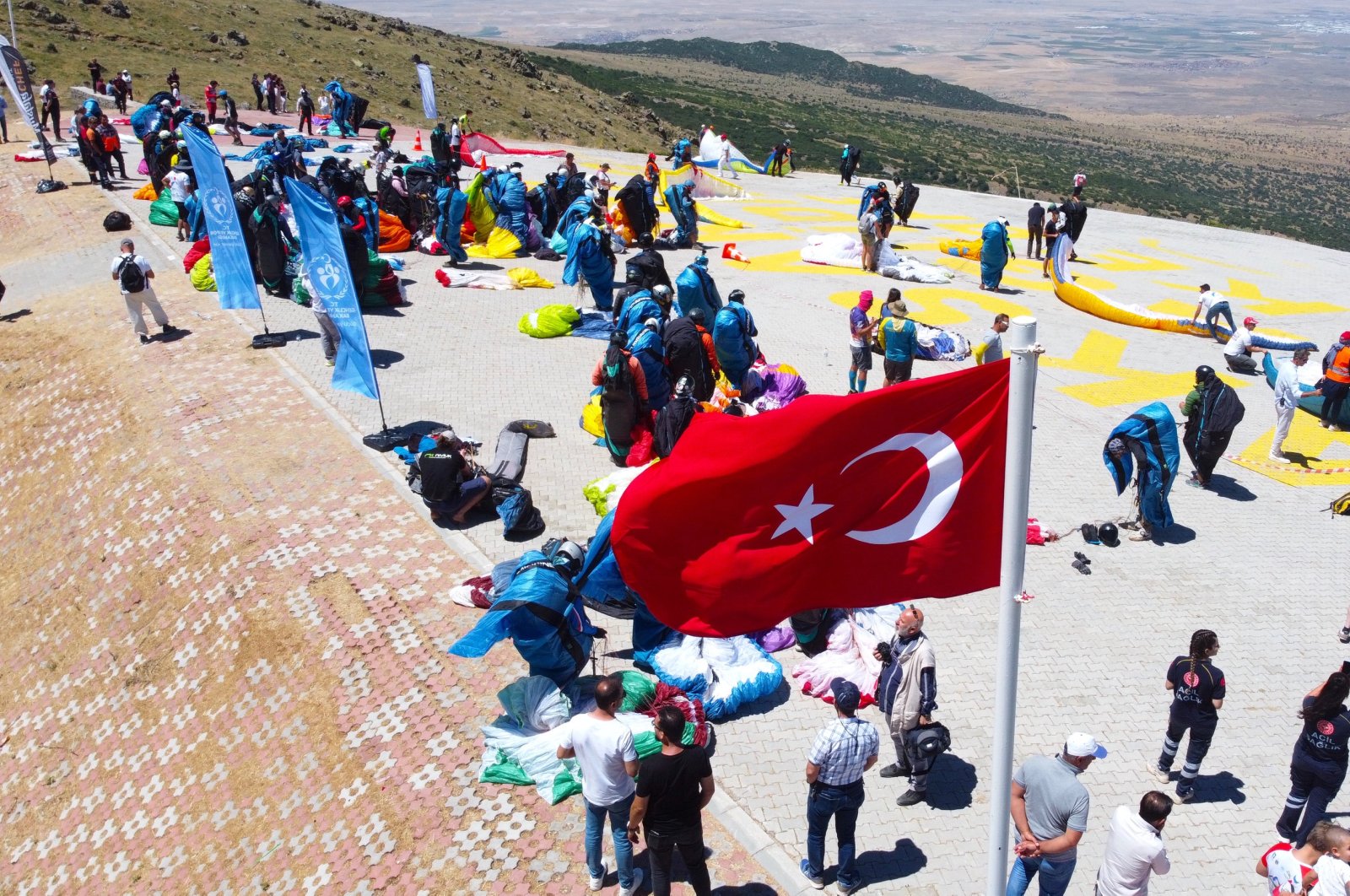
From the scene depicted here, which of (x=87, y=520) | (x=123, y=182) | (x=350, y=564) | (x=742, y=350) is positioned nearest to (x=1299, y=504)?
(x=742, y=350)

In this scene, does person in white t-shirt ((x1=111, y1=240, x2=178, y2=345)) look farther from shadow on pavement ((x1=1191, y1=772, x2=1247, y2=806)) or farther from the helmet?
shadow on pavement ((x1=1191, y1=772, x2=1247, y2=806))

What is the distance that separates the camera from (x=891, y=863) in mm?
6832

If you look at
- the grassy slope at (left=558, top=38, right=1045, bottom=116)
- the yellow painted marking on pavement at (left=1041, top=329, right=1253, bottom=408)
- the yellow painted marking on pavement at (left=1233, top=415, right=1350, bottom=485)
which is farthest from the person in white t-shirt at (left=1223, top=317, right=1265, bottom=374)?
the grassy slope at (left=558, top=38, right=1045, bottom=116)

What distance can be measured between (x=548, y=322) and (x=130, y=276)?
6.09 metres

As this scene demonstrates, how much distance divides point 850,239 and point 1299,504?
39.7 feet

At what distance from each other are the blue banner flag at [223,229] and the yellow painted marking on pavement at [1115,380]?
490 inches

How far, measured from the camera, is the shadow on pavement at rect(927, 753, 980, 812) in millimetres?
7387

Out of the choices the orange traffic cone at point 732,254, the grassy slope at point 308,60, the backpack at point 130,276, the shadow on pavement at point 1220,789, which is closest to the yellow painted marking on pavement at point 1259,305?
the orange traffic cone at point 732,254

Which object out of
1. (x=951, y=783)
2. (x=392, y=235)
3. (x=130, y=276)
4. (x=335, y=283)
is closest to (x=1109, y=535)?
(x=951, y=783)

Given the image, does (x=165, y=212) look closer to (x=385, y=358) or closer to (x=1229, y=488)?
(x=385, y=358)

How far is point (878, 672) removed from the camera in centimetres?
856

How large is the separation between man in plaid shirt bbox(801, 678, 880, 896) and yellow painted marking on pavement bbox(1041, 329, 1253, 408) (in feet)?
36.2

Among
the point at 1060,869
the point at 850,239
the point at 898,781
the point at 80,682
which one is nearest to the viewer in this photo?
the point at 1060,869

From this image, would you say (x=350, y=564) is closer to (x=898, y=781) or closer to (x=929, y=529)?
(x=898, y=781)
